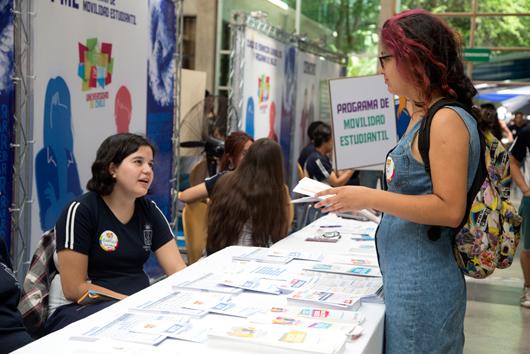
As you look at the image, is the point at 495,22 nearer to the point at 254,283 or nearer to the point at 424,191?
the point at 254,283

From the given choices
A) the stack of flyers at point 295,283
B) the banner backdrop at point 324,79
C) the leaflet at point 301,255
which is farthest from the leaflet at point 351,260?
the banner backdrop at point 324,79

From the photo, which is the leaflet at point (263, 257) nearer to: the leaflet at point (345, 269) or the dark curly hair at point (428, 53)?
the leaflet at point (345, 269)

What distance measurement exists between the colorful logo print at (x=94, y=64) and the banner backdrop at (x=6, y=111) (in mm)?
649

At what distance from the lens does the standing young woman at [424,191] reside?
5.98 feet

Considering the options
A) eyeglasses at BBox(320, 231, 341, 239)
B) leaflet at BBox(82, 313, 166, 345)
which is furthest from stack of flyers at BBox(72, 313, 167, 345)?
eyeglasses at BBox(320, 231, 341, 239)

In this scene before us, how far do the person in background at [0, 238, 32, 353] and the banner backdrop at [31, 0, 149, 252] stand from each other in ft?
6.72

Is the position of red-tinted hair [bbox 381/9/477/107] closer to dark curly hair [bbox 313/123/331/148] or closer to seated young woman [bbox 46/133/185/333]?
seated young woman [bbox 46/133/185/333]

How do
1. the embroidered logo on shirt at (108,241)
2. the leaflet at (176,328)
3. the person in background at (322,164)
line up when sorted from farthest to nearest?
the person in background at (322,164)
the embroidered logo on shirt at (108,241)
the leaflet at (176,328)

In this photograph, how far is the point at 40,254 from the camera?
2.85 m

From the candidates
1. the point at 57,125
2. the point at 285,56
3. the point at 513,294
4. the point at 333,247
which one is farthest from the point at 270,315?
the point at 285,56

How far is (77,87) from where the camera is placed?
4.25m

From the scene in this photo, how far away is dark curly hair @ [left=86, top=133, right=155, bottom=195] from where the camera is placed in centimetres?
296

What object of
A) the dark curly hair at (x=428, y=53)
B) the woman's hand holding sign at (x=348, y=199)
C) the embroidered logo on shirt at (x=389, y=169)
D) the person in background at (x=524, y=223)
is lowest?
the person in background at (x=524, y=223)

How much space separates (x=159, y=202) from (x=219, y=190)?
1910 mm
